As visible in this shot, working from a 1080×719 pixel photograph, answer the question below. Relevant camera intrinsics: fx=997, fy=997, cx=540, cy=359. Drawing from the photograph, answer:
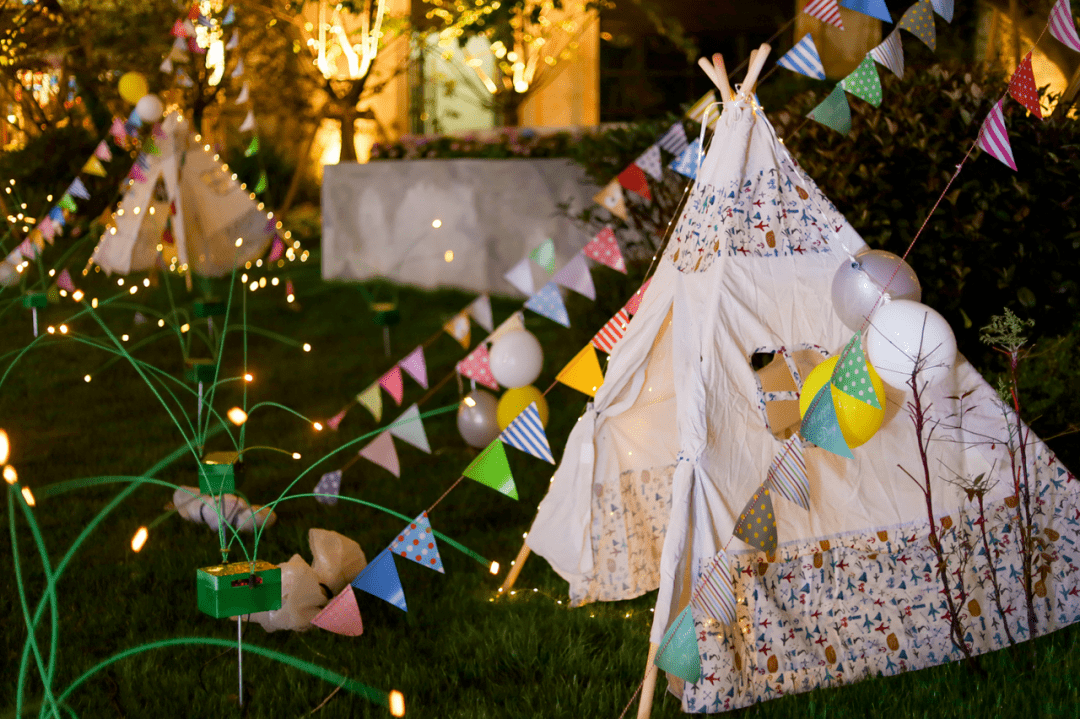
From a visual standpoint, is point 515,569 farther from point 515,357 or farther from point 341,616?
point 515,357

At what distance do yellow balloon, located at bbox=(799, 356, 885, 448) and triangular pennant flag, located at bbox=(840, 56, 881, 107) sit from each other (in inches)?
34.9

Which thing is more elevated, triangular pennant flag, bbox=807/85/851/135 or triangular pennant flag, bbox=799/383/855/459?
triangular pennant flag, bbox=807/85/851/135

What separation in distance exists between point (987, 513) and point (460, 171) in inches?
332

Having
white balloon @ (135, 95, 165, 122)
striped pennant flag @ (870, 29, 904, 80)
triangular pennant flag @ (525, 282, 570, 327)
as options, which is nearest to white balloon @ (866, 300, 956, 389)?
striped pennant flag @ (870, 29, 904, 80)

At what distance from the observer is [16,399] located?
6648 millimetres

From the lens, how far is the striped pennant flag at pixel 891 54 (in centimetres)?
323

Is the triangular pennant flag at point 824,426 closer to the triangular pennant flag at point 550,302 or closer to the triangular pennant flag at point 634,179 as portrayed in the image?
the triangular pennant flag at point 550,302

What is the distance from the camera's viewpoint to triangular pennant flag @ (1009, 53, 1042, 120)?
3029mm

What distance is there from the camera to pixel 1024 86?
10.0 feet

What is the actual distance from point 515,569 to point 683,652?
1.28 meters

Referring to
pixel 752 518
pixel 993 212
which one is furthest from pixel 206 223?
pixel 752 518

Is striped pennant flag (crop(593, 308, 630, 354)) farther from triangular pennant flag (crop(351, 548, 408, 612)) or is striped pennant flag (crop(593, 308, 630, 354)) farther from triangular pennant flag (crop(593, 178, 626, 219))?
triangular pennant flag (crop(351, 548, 408, 612))

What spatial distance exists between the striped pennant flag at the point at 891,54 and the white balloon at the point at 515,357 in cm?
213

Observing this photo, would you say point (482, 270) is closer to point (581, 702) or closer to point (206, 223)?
point (206, 223)
